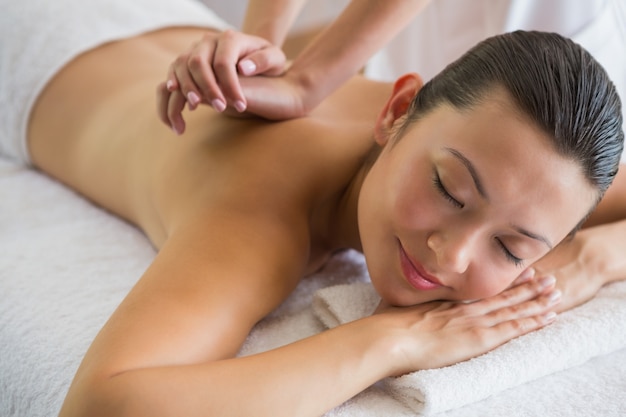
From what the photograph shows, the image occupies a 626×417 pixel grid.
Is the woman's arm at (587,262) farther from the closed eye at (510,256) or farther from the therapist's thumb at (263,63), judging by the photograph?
the therapist's thumb at (263,63)

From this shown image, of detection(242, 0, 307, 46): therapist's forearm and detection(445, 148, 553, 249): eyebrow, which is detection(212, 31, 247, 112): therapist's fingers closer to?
detection(242, 0, 307, 46): therapist's forearm

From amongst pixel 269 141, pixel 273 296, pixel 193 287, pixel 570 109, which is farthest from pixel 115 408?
pixel 570 109

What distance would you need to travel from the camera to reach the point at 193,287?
0.99 m

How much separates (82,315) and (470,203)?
1.87 feet

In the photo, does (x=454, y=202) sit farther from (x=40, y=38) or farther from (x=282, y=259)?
(x=40, y=38)

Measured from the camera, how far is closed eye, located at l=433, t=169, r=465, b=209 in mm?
951

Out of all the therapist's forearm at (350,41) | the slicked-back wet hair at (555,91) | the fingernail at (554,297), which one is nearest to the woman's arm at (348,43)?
A: the therapist's forearm at (350,41)

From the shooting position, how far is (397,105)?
1.16m

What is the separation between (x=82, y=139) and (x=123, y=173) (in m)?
0.19

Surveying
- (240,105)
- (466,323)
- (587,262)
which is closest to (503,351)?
(466,323)

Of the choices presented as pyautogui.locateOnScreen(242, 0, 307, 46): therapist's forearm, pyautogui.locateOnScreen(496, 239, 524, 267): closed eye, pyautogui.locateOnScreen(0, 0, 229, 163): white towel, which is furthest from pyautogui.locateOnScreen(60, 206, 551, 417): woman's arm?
pyautogui.locateOnScreen(0, 0, 229, 163): white towel

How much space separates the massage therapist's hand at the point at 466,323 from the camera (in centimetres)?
100

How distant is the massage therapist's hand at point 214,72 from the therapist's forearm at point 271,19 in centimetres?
17

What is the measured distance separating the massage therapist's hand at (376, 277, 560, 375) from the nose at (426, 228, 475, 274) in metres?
0.11
